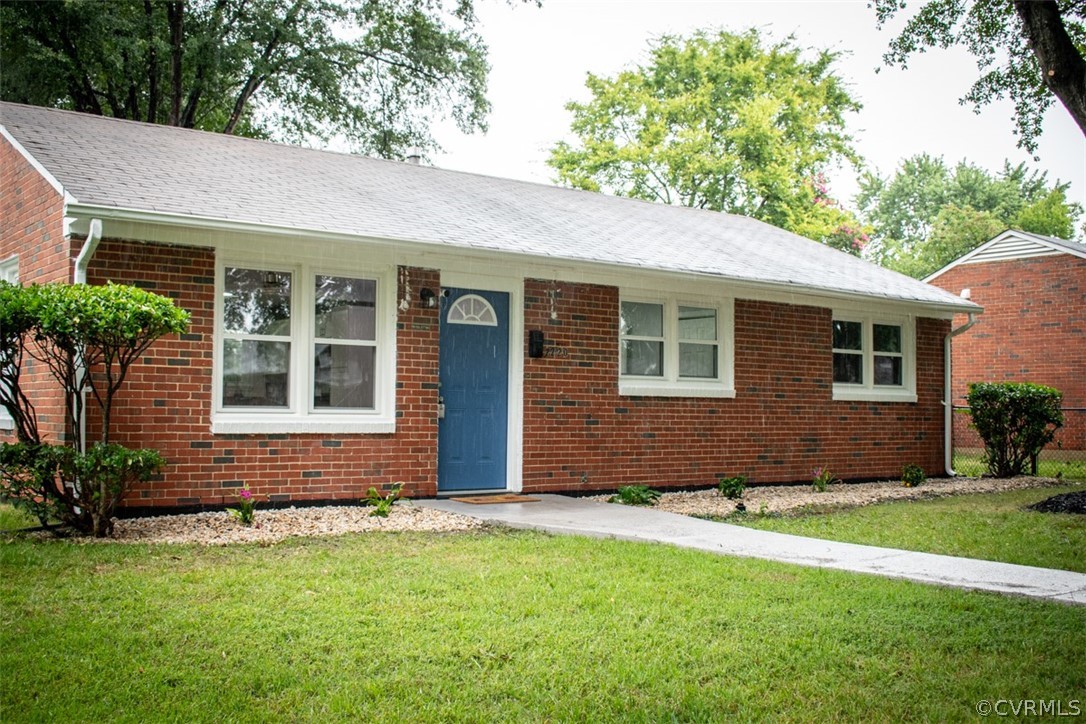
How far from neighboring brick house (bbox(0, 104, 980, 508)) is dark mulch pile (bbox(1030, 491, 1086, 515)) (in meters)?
3.29

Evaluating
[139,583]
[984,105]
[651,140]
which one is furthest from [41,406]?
[651,140]

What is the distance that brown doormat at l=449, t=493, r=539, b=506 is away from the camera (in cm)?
999

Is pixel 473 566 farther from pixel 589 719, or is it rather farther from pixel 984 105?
pixel 984 105

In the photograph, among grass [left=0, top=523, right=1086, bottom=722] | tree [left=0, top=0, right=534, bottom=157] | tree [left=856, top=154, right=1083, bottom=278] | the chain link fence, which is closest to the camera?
grass [left=0, top=523, right=1086, bottom=722]

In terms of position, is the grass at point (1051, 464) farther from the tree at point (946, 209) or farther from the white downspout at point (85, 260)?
the tree at point (946, 209)

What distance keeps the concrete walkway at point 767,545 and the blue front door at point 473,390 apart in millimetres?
668

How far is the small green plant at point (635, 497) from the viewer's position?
1060cm

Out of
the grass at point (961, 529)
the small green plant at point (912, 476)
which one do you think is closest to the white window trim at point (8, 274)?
the grass at point (961, 529)

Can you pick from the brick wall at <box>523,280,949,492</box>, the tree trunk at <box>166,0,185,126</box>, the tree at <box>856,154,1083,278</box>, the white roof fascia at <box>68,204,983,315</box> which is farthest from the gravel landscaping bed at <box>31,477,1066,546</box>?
the tree at <box>856,154,1083,278</box>

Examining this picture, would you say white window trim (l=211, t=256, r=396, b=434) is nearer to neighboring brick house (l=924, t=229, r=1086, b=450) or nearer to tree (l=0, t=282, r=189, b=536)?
tree (l=0, t=282, r=189, b=536)

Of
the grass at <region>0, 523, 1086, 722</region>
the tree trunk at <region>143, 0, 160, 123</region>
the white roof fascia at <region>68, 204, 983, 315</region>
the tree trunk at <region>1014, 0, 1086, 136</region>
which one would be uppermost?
the tree trunk at <region>143, 0, 160, 123</region>

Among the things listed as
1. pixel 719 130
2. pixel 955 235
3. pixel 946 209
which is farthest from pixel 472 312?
pixel 946 209

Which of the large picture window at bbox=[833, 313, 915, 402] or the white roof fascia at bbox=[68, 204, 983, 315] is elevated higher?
the white roof fascia at bbox=[68, 204, 983, 315]

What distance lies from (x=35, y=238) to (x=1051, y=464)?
17573 mm
